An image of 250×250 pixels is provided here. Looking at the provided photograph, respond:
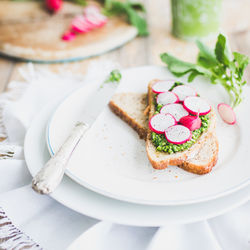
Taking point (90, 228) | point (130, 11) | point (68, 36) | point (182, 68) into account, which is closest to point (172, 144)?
point (90, 228)

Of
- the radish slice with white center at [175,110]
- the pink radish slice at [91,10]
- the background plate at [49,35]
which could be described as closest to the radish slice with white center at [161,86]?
the radish slice with white center at [175,110]

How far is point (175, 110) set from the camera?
1949mm

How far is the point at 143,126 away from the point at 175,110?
8.9 inches

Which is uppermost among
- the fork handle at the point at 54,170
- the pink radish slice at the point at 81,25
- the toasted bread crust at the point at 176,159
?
the toasted bread crust at the point at 176,159

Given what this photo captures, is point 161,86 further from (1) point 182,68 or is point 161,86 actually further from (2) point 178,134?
(2) point 178,134

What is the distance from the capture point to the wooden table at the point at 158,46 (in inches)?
127

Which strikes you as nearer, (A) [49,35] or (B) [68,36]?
(B) [68,36]

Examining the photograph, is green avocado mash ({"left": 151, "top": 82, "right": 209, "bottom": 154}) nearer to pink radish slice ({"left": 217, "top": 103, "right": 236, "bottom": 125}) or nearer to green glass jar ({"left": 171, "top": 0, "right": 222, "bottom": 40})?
pink radish slice ({"left": 217, "top": 103, "right": 236, "bottom": 125})

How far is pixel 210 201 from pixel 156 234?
30 cm

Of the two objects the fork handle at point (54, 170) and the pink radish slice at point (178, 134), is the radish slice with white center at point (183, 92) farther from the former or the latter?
the fork handle at point (54, 170)

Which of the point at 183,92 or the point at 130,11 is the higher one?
the point at 183,92

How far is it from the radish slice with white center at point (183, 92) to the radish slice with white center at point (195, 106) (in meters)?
0.06

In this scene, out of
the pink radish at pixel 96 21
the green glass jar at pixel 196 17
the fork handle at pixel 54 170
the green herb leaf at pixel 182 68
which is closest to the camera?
the fork handle at pixel 54 170

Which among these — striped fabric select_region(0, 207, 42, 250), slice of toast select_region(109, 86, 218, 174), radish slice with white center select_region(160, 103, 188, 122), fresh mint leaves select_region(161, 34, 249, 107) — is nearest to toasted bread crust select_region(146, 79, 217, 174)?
slice of toast select_region(109, 86, 218, 174)
